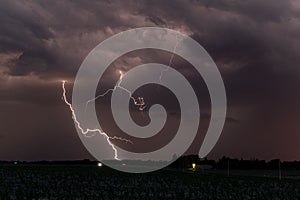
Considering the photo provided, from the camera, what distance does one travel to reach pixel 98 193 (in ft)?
127

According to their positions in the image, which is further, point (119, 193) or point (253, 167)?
point (253, 167)

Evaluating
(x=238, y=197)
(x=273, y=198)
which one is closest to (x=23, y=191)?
(x=238, y=197)

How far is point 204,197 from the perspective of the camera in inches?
1521

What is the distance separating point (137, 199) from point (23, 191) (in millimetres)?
8619

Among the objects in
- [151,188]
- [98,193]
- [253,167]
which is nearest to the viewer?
[98,193]

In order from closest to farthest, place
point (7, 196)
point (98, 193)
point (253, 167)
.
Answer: point (7, 196) → point (98, 193) → point (253, 167)

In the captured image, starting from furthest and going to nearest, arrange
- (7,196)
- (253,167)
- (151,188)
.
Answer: (253,167)
(151,188)
(7,196)

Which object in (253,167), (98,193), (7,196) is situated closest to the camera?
(7,196)

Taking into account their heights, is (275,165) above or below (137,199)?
above

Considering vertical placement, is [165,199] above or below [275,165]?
below

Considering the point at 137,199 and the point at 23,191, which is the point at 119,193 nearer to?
the point at 137,199

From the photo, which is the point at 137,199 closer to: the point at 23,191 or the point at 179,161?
the point at 23,191

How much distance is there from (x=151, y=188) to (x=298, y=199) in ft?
37.4

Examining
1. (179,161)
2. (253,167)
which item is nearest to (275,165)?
(253,167)
